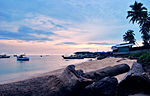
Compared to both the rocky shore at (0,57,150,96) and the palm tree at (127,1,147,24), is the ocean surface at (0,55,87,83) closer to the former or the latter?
the rocky shore at (0,57,150,96)

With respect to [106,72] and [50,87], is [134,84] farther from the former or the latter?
[50,87]

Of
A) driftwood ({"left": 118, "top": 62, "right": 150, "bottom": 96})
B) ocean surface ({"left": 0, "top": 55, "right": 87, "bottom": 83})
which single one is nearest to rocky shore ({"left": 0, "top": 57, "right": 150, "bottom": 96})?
driftwood ({"left": 118, "top": 62, "right": 150, "bottom": 96})

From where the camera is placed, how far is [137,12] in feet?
93.4

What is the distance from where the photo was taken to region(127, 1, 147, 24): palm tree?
28087 mm

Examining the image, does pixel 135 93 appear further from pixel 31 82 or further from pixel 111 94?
pixel 31 82

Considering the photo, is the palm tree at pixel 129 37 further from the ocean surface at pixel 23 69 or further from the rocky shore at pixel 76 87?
the rocky shore at pixel 76 87

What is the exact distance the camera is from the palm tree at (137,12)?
28087 mm

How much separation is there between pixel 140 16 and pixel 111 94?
30538 millimetres

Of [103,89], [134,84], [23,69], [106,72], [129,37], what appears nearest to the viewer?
[103,89]

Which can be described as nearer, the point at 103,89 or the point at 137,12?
the point at 103,89

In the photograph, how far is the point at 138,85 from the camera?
427 centimetres

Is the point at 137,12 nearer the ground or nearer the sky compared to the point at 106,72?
nearer the sky

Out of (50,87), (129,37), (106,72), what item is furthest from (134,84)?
(129,37)

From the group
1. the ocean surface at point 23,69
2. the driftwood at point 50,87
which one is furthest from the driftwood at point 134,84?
the ocean surface at point 23,69
